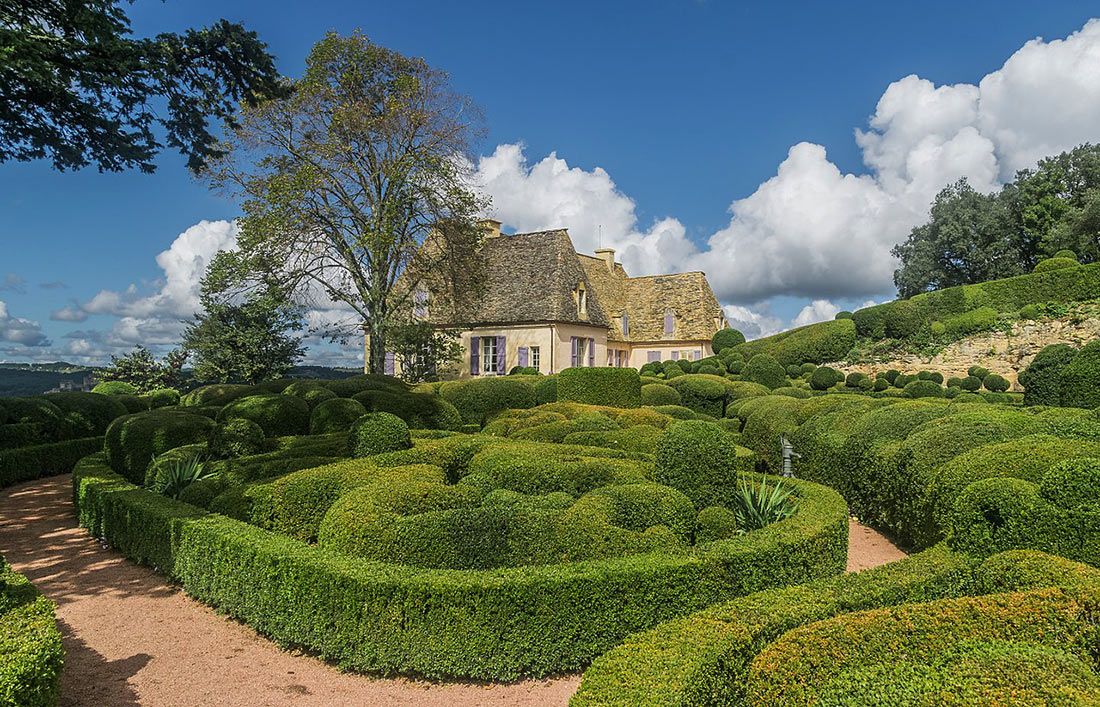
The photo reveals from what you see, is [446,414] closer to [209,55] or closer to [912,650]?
[209,55]

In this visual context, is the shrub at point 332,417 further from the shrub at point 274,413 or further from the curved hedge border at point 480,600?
the curved hedge border at point 480,600

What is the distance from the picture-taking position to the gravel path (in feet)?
15.9

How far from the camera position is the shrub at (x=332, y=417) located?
1231 cm

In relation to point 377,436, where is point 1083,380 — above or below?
above

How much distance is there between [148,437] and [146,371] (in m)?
25.2

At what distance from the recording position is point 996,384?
21.7m

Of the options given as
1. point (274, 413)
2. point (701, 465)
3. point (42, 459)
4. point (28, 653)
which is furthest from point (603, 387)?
point (28, 653)

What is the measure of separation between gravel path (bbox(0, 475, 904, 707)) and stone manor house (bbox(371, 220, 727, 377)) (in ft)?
63.0

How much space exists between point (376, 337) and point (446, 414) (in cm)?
1124

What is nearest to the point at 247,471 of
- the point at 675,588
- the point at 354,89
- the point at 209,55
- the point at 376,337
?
the point at 675,588

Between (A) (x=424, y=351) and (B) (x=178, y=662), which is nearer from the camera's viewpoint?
(B) (x=178, y=662)

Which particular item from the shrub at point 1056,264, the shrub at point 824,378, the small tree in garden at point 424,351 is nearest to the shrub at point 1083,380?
the shrub at point 824,378

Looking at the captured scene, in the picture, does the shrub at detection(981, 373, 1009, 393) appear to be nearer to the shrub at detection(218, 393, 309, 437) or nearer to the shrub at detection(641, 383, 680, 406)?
the shrub at detection(641, 383, 680, 406)

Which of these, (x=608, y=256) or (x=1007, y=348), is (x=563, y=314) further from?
(x=1007, y=348)
